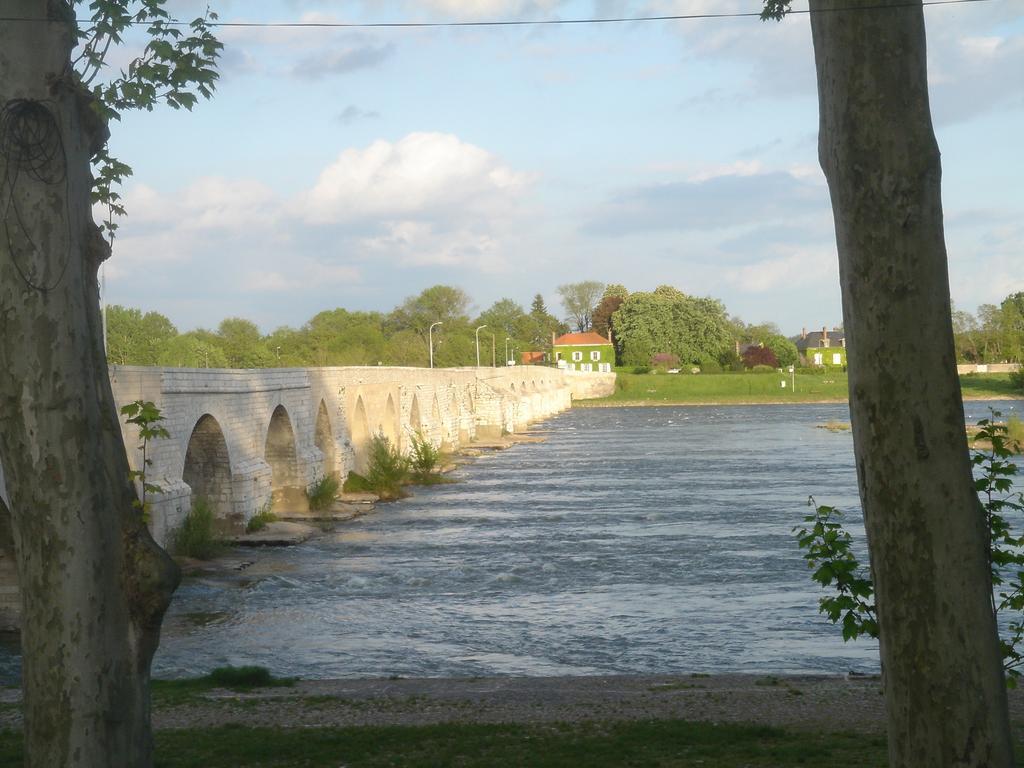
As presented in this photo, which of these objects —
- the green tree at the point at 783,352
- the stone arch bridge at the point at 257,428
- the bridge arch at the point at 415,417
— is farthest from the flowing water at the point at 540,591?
the green tree at the point at 783,352

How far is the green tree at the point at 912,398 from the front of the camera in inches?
171

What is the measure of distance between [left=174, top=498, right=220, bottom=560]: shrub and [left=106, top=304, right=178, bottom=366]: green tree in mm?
38410

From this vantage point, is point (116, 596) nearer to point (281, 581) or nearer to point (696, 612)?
point (696, 612)

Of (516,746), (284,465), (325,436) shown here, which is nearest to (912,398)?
(516,746)

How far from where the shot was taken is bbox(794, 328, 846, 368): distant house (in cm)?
15025

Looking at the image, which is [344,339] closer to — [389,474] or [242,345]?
[242,345]

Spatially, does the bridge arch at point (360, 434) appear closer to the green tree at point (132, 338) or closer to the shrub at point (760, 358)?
the green tree at point (132, 338)

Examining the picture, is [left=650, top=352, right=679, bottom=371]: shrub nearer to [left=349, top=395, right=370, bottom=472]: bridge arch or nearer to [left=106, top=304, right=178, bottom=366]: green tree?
[left=106, top=304, right=178, bottom=366]: green tree

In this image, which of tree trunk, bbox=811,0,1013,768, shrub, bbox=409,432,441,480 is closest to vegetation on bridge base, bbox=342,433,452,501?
shrub, bbox=409,432,441,480

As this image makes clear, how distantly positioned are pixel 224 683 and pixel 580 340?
128235mm

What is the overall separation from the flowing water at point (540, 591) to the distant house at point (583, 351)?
95.6 m

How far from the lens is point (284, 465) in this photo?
32531 mm

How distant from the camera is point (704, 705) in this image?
10500 millimetres

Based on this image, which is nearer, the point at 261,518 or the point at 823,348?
the point at 261,518
